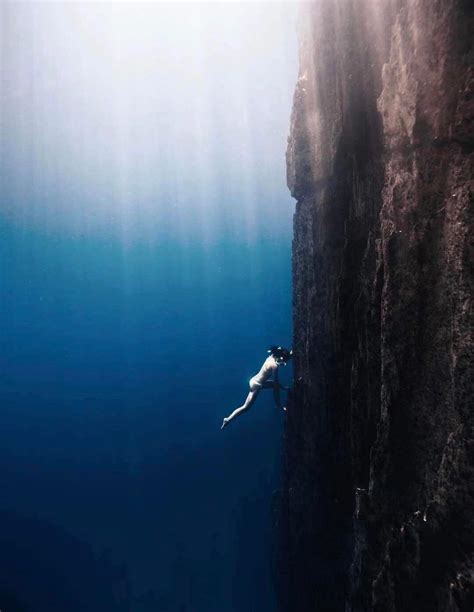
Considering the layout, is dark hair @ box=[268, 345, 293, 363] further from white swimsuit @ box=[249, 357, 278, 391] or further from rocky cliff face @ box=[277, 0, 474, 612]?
rocky cliff face @ box=[277, 0, 474, 612]

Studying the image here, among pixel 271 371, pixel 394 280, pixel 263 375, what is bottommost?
pixel 263 375

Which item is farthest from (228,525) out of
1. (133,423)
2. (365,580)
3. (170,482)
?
(365,580)

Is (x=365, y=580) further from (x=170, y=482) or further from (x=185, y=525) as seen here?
(x=170, y=482)

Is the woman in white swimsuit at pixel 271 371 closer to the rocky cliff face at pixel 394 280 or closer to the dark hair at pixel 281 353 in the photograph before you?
the dark hair at pixel 281 353

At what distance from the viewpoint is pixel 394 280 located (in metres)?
3.30

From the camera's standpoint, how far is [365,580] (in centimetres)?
415

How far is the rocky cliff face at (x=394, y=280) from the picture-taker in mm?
2443

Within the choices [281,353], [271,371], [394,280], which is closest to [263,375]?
[271,371]

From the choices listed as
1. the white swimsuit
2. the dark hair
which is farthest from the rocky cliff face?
the white swimsuit

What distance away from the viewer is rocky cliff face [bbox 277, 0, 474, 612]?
8.02 ft

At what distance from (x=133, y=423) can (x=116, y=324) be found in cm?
3483

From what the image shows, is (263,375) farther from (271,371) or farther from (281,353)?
(281,353)

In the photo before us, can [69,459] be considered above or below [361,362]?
below

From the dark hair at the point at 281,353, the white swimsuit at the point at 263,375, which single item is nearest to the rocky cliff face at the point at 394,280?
the dark hair at the point at 281,353
